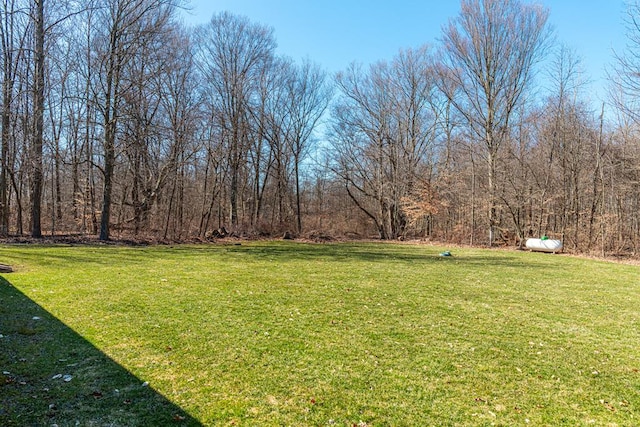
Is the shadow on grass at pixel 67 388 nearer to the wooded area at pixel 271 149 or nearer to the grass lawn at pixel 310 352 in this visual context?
the grass lawn at pixel 310 352

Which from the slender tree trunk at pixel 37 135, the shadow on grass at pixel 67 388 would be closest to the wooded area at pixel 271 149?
the slender tree trunk at pixel 37 135

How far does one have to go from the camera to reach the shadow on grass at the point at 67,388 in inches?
99.9

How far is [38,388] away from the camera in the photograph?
292cm

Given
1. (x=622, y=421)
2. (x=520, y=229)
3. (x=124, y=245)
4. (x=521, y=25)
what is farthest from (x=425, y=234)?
(x=622, y=421)

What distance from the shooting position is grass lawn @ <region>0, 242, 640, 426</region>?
2.72 metres

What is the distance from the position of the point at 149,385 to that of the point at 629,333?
5.57 metres

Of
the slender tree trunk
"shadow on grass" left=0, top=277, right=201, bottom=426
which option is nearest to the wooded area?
the slender tree trunk

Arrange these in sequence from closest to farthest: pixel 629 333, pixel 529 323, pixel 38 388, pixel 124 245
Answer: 1. pixel 38 388
2. pixel 629 333
3. pixel 529 323
4. pixel 124 245

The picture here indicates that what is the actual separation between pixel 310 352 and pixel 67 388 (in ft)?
7.02

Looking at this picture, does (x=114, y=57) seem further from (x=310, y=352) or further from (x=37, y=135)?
(x=310, y=352)

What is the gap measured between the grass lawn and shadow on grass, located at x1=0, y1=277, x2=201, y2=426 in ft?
0.05

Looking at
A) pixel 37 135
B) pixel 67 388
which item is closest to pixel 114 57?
pixel 37 135

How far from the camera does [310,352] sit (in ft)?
12.6

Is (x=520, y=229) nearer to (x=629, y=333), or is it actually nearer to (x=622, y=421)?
(x=629, y=333)
